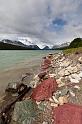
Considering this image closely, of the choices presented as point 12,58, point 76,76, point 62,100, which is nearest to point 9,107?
point 62,100

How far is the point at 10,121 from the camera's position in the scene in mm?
6633

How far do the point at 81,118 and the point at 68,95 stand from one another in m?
1.75

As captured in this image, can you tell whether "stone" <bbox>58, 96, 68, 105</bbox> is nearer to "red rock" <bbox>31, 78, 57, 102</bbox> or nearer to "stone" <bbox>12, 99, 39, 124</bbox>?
"red rock" <bbox>31, 78, 57, 102</bbox>

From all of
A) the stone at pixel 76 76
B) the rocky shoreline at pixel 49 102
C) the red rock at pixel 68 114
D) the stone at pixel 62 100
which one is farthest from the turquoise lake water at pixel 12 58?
the red rock at pixel 68 114

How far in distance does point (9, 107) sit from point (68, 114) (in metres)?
2.86

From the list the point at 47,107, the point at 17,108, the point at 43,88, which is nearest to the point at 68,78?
the point at 43,88

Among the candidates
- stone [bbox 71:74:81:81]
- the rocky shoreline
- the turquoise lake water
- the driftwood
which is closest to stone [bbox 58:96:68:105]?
the rocky shoreline

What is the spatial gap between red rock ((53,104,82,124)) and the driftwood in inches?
70.5

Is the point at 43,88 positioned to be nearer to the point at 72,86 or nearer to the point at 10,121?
the point at 72,86

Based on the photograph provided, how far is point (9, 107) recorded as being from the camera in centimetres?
803

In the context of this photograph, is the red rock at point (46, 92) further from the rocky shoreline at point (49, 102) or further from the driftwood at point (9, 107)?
the driftwood at point (9, 107)

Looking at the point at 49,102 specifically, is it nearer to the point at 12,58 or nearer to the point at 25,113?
the point at 25,113

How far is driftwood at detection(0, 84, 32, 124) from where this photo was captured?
6.98 metres

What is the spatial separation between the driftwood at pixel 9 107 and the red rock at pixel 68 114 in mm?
1790
